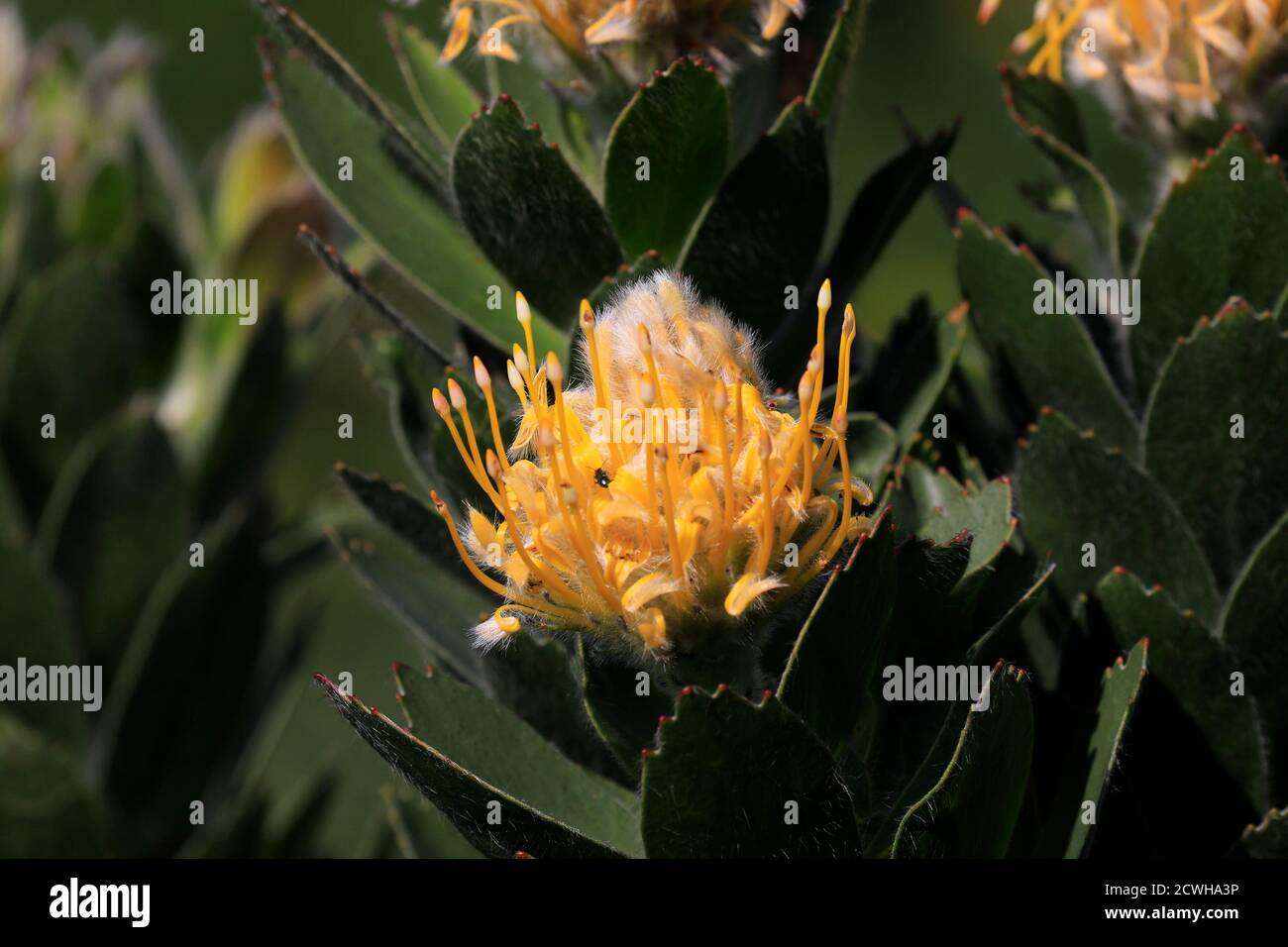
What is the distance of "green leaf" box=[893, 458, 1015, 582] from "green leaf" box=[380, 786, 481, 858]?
41 centimetres

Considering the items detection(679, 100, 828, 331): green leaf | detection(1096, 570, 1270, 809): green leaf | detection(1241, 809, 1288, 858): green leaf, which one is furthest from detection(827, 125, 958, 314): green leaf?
detection(1241, 809, 1288, 858): green leaf

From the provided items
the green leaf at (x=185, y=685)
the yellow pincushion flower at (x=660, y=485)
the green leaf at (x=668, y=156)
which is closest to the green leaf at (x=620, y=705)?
the yellow pincushion flower at (x=660, y=485)

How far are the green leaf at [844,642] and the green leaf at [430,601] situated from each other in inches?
10.1

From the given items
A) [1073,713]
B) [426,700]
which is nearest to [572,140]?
[426,700]

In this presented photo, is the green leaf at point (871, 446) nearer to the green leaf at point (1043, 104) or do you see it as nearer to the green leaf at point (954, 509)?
the green leaf at point (954, 509)

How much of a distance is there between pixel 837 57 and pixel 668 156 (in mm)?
112

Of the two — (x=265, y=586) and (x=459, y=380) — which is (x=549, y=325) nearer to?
(x=459, y=380)

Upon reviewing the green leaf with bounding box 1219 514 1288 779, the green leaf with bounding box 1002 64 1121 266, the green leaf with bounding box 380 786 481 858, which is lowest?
the green leaf with bounding box 380 786 481 858

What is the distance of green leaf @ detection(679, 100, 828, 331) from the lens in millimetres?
857

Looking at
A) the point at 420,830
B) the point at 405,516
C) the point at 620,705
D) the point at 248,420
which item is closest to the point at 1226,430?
the point at 620,705

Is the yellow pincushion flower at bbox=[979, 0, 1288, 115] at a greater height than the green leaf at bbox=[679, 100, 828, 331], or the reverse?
the yellow pincushion flower at bbox=[979, 0, 1288, 115]

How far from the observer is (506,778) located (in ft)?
2.82

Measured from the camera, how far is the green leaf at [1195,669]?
0.88 metres

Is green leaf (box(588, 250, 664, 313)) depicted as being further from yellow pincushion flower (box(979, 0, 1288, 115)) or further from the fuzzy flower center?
yellow pincushion flower (box(979, 0, 1288, 115))
